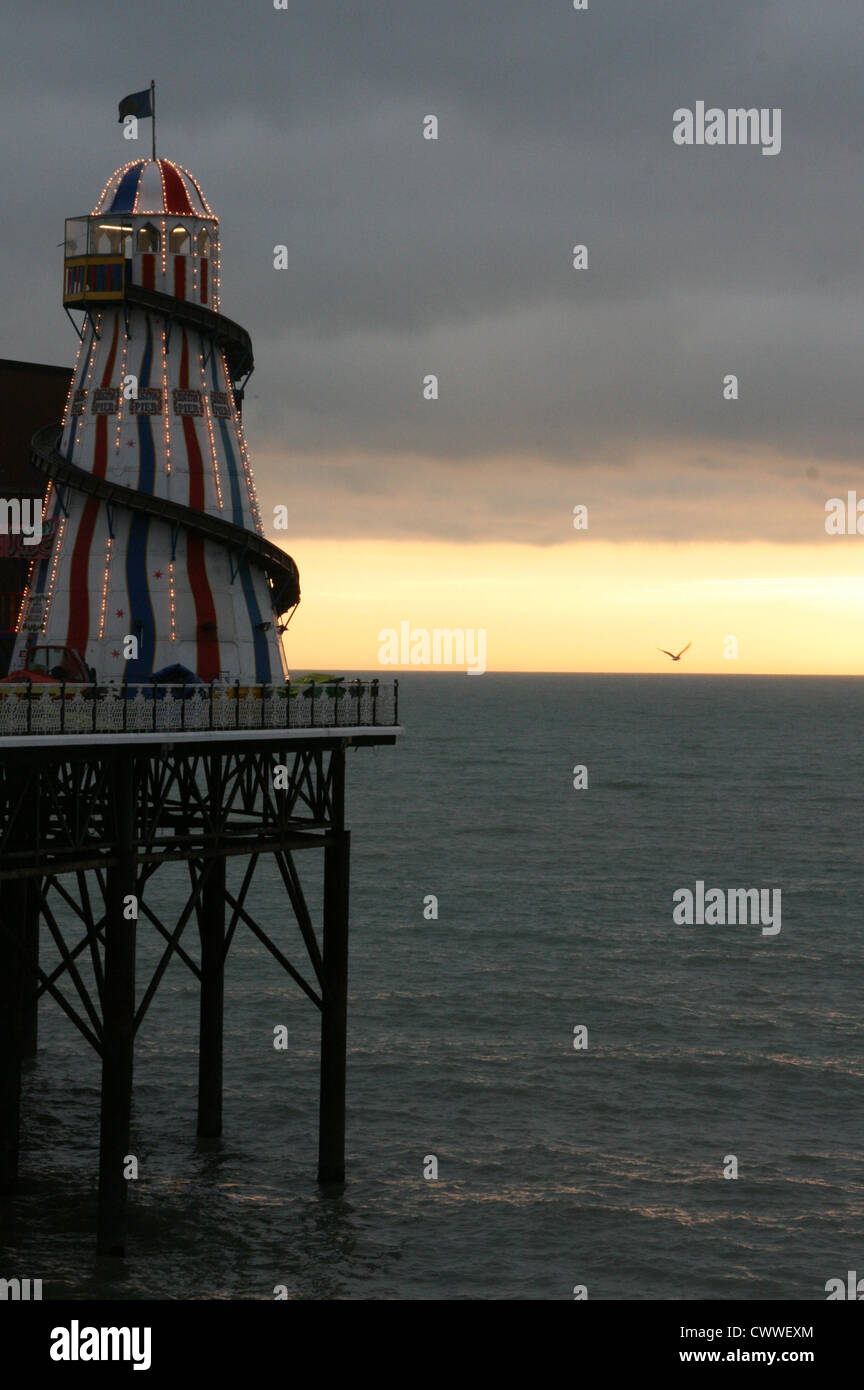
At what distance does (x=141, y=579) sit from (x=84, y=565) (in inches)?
47.7

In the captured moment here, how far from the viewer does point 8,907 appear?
1380 inches

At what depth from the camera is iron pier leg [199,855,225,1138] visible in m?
38.1

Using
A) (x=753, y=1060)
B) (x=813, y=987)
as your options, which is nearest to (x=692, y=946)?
(x=813, y=987)

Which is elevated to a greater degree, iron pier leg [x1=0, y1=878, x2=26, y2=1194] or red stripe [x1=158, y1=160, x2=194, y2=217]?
red stripe [x1=158, y1=160, x2=194, y2=217]

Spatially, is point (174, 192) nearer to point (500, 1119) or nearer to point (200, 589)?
point (200, 589)

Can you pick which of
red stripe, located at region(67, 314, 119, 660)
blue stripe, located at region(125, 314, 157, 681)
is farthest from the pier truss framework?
red stripe, located at region(67, 314, 119, 660)

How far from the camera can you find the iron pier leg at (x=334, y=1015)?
114 ft

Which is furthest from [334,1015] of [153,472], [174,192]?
[174,192]

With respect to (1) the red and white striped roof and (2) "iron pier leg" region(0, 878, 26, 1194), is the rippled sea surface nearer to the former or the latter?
(2) "iron pier leg" region(0, 878, 26, 1194)

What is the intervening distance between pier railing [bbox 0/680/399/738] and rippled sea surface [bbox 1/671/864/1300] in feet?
31.4

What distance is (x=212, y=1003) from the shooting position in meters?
38.8

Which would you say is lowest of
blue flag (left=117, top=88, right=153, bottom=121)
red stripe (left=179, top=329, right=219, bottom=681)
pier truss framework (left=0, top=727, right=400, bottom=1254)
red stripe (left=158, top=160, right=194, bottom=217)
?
pier truss framework (left=0, top=727, right=400, bottom=1254)

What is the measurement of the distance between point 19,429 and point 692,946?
37.5m
